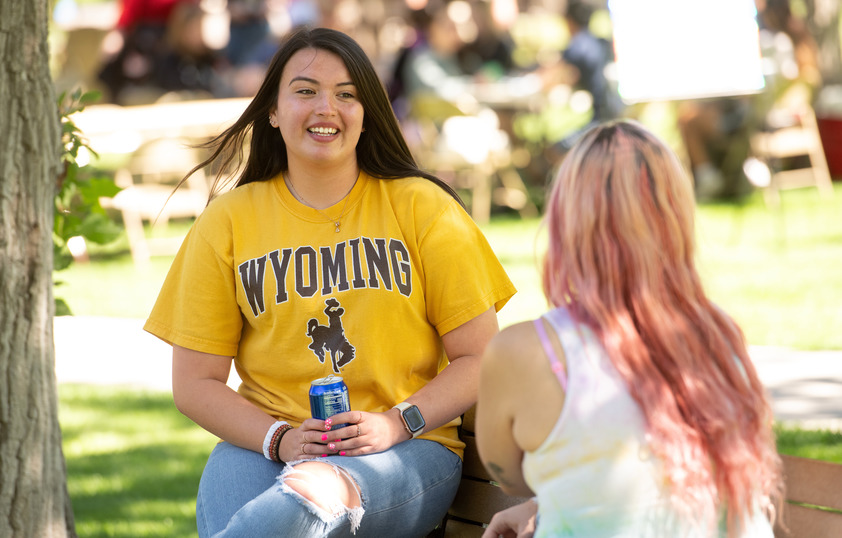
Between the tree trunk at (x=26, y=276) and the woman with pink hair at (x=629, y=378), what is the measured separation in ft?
5.17

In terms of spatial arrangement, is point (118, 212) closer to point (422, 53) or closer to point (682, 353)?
point (422, 53)

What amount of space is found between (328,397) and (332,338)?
27 cm

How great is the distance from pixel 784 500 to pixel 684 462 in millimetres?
486

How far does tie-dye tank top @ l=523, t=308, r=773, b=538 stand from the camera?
177 cm

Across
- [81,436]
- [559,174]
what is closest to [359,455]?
[559,174]

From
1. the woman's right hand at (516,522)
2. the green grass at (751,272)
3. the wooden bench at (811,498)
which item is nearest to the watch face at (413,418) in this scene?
the woman's right hand at (516,522)

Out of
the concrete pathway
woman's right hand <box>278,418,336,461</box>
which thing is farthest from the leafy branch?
the concrete pathway

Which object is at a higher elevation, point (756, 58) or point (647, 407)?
point (756, 58)

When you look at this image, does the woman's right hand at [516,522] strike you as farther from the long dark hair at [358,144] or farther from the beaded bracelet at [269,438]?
the long dark hair at [358,144]

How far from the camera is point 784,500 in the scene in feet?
6.97

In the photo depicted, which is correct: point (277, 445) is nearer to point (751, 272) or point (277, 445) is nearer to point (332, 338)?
point (332, 338)

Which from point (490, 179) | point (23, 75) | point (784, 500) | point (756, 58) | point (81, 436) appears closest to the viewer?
point (784, 500)

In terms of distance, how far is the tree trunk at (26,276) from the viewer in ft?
9.53

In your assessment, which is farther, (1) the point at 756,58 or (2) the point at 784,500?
(1) the point at 756,58
